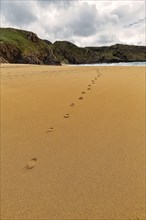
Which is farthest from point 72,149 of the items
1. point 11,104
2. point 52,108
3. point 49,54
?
point 49,54

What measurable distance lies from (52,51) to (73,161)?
3167 inches

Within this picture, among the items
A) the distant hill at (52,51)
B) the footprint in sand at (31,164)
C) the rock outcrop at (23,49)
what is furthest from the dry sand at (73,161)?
the rock outcrop at (23,49)

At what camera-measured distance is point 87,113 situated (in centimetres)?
345

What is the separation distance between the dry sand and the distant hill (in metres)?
41.7

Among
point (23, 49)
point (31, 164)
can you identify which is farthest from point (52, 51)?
point (31, 164)

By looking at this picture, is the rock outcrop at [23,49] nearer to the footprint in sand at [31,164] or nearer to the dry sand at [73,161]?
the dry sand at [73,161]

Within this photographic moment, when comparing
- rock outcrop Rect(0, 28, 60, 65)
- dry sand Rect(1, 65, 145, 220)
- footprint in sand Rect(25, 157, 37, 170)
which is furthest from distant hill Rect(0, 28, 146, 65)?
footprint in sand Rect(25, 157, 37, 170)

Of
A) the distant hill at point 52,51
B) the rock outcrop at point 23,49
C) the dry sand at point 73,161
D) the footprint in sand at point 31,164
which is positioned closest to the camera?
the dry sand at point 73,161

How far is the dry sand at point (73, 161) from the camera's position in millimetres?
1536

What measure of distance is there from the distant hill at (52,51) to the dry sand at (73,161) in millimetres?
41668

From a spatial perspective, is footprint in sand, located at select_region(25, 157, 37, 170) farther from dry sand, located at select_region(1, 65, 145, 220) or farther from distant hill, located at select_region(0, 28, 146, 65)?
distant hill, located at select_region(0, 28, 146, 65)

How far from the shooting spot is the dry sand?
154 cm

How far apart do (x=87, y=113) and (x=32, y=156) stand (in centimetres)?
141

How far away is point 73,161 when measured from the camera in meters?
2.08
